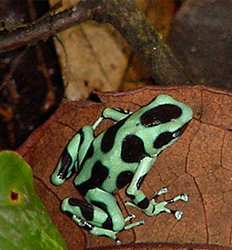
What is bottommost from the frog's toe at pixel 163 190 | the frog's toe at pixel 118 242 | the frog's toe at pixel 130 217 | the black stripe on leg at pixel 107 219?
the frog's toe at pixel 118 242

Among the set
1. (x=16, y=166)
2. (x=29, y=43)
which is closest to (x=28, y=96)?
(x=29, y=43)

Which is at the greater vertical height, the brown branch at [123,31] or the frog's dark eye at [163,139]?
the brown branch at [123,31]

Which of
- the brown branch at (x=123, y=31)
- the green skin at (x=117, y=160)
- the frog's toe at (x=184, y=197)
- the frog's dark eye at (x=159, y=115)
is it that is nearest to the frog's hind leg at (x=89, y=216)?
the green skin at (x=117, y=160)

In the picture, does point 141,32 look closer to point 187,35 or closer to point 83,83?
point 187,35

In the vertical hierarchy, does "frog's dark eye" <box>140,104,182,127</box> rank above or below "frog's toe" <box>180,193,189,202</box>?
above

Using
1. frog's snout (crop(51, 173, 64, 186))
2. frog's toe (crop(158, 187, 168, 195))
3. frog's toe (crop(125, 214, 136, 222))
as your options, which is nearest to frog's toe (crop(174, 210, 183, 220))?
frog's toe (crop(158, 187, 168, 195))

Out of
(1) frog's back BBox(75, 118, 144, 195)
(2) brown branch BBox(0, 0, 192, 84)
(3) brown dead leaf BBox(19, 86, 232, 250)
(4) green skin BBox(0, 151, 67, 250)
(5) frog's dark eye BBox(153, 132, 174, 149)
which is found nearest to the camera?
(4) green skin BBox(0, 151, 67, 250)

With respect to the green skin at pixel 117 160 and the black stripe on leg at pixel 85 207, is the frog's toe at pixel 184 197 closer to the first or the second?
the green skin at pixel 117 160

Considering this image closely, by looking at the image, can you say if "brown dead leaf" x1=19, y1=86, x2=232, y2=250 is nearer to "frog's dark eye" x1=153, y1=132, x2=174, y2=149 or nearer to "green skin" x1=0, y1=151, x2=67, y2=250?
"frog's dark eye" x1=153, y1=132, x2=174, y2=149
